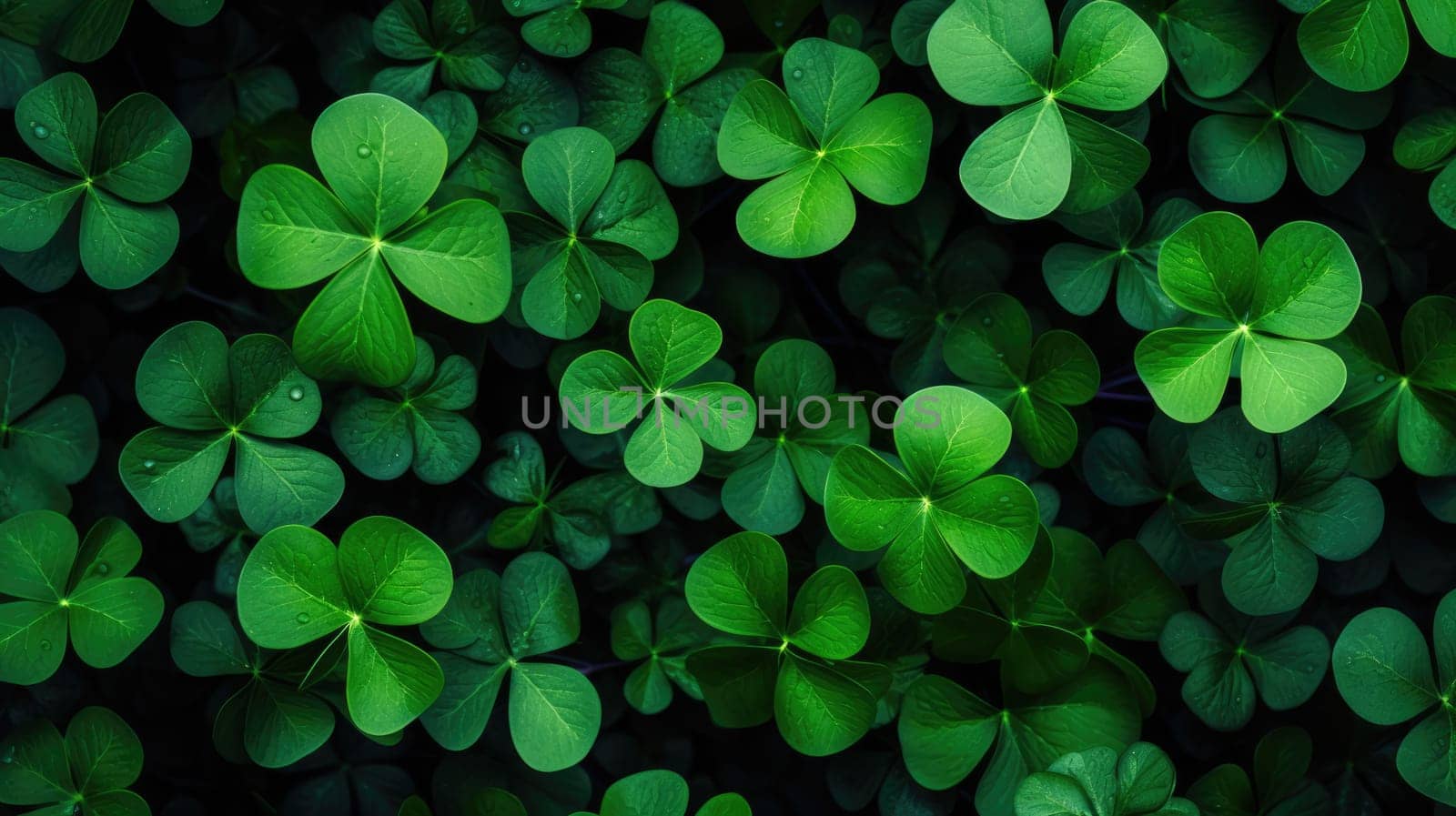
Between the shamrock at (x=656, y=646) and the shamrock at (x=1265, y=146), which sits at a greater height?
the shamrock at (x=1265, y=146)

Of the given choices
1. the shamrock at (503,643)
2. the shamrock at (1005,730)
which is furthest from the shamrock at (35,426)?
the shamrock at (1005,730)

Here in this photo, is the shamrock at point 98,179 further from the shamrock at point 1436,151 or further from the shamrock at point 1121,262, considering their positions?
the shamrock at point 1436,151

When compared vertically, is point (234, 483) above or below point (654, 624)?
above

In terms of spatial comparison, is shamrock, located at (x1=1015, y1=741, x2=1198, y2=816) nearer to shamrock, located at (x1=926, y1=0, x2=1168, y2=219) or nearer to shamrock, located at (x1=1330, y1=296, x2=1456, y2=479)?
shamrock, located at (x1=1330, y1=296, x2=1456, y2=479)

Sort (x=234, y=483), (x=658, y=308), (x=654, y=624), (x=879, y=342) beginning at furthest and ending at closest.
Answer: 1. (x=879, y=342)
2. (x=654, y=624)
3. (x=234, y=483)
4. (x=658, y=308)

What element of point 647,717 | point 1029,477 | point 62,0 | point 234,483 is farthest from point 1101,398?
point 62,0

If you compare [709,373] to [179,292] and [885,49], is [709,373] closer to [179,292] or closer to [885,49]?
[885,49]

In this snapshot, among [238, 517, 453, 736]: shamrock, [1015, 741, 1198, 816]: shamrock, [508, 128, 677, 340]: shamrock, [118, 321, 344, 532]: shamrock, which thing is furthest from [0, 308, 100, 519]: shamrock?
[1015, 741, 1198, 816]: shamrock
